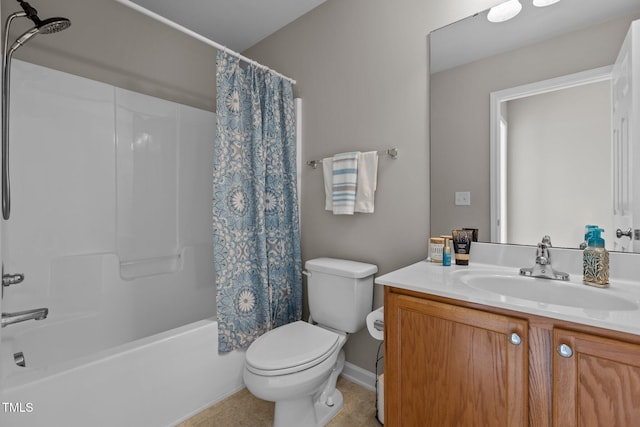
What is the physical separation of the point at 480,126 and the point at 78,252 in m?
2.33

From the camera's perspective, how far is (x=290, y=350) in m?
1.38

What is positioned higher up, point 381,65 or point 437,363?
point 381,65

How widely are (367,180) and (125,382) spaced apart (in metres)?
1.53

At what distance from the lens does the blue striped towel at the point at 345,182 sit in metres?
1.79

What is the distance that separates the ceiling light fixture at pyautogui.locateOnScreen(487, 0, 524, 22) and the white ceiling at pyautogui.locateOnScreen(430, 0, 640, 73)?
0.02 metres

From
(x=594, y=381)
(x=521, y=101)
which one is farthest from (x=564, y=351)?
(x=521, y=101)

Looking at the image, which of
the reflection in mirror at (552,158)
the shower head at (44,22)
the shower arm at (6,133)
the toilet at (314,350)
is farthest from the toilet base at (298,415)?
the shower head at (44,22)

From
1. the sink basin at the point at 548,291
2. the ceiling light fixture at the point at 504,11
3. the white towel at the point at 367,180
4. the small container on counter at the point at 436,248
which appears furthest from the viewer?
the white towel at the point at 367,180

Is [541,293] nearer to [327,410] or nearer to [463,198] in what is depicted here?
[463,198]

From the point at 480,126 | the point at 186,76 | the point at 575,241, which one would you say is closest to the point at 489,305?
the point at 575,241

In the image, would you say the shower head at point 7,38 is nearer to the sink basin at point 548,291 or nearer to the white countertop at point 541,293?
the white countertop at point 541,293

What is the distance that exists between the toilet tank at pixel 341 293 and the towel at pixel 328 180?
0.37 meters

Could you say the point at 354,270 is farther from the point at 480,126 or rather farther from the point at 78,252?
the point at 78,252

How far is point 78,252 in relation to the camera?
1.79m
